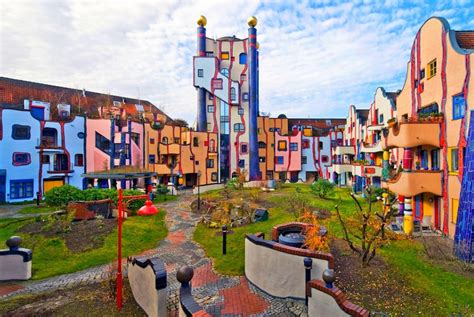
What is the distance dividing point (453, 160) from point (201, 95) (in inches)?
1330

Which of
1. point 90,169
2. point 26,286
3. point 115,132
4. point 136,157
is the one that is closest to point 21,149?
point 90,169

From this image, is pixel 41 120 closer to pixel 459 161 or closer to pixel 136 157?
pixel 136 157

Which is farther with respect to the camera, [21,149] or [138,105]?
[138,105]

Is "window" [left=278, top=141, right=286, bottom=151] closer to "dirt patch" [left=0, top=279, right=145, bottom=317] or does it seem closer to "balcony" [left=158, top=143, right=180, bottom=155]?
"balcony" [left=158, top=143, right=180, bottom=155]

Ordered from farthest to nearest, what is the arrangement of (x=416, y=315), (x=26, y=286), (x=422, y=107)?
(x=422, y=107) < (x=26, y=286) < (x=416, y=315)

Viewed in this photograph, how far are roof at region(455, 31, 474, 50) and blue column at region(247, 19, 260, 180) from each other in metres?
27.9

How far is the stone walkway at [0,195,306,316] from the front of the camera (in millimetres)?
8109

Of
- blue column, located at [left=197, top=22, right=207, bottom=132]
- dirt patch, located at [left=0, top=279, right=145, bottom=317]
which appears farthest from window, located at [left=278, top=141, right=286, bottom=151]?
dirt patch, located at [left=0, top=279, right=145, bottom=317]

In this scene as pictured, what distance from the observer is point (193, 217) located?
814 inches

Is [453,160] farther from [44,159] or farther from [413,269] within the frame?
Result: [44,159]

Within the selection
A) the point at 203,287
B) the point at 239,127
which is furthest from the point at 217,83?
the point at 203,287

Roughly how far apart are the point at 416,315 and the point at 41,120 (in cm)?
3471

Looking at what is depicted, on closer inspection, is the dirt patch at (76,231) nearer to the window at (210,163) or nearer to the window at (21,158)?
the window at (21,158)

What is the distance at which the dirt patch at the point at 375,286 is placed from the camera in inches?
285
